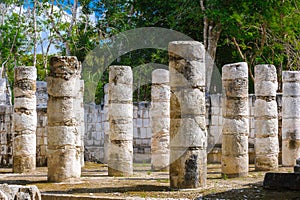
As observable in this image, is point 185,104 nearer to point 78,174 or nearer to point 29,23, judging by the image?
point 78,174

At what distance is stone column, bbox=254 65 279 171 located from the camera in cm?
1512

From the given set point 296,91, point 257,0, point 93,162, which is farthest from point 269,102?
point 257,0

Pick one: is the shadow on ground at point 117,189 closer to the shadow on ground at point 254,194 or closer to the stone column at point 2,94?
the shadow on ground at point 254,194

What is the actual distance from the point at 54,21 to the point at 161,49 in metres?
5.89

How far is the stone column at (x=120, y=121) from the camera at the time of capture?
47.0 ft

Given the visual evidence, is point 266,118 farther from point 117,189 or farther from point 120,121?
point 117,189

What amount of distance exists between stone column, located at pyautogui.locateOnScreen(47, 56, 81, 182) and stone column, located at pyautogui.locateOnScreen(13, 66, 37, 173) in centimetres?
283

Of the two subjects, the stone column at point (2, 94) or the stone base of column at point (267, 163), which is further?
the stone column at point (2, 94)

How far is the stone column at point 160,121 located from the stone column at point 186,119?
16.7 feet

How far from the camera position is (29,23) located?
1157 inches

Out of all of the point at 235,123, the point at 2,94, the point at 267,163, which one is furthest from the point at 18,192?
the point at 2,94

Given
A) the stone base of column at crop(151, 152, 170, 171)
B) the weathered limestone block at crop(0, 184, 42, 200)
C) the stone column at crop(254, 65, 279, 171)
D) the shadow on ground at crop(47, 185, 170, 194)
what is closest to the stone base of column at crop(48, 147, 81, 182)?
the shadow on ground at crop(47, 185, 170, 194)

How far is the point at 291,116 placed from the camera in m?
16.9

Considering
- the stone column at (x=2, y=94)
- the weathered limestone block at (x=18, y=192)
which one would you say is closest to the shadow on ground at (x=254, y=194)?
the weathered limestone block at (x=18, y=192)
